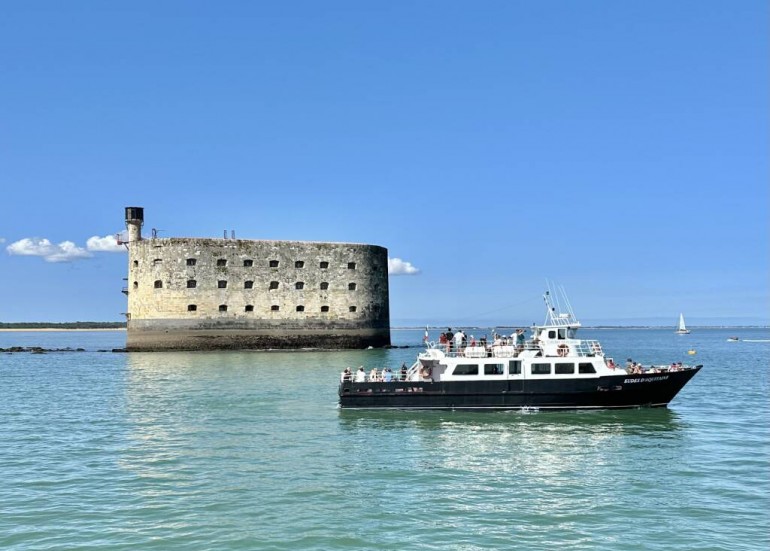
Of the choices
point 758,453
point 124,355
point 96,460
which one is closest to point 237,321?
point 124,355

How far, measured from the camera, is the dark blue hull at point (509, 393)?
2483 cm

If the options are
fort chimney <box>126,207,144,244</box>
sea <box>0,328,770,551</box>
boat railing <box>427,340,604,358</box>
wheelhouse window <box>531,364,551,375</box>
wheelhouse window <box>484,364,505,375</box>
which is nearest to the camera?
sea <box>0,328,770,551</box>

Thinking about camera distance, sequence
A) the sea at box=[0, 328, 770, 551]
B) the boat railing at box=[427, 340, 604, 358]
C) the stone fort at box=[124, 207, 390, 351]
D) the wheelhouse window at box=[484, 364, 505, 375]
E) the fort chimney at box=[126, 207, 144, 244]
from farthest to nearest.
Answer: the fort chimney at box=[126, 207, 144, 244]
the stone fort at box=[124, 207, 390, 351]
the boat railing at box=[427, 340, 604, 358]
the wheelhouse window at box=[484, 364, 505, 375]
the sea at box=[0, 328, 770, 551]

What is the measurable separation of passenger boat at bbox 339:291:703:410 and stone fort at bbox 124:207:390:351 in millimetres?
33039

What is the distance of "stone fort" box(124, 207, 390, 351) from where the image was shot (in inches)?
2221

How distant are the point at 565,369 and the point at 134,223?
43.4m

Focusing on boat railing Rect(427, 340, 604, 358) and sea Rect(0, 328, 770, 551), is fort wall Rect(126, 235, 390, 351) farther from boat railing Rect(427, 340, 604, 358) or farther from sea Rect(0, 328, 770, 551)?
boat railing Rect(427, 340, 604, 358)

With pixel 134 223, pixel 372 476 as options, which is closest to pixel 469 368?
pixel 372 476

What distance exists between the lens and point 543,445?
64.6 ft

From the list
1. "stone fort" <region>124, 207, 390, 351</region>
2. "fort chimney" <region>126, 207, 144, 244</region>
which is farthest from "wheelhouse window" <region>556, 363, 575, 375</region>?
"fort chimney" <region>126, 207, 144, 244</region>

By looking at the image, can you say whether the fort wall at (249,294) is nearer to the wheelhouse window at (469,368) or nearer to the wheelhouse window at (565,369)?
the wheelhouse window at (469,368)

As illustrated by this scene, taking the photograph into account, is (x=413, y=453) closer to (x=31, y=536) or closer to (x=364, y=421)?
(x=364, y=421)

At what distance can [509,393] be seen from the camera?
24828 millimetres

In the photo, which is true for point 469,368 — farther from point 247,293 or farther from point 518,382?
point 247,293
